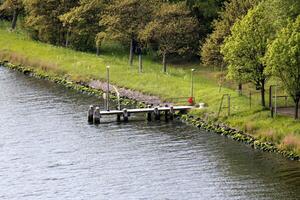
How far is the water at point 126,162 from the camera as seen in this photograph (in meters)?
63.8

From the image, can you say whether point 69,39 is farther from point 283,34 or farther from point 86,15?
point 283,34

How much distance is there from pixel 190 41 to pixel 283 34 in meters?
33.3

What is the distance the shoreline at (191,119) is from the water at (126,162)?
3.51 feet

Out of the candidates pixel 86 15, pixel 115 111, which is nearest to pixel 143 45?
pixel 86 15

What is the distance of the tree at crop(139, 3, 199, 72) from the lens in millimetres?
106769

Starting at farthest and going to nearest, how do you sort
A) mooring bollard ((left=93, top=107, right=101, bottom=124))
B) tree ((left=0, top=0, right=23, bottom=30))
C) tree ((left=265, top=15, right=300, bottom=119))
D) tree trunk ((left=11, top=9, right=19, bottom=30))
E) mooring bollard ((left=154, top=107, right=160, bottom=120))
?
1. tree trunk ((left=11, top=9, right=19, bottom=30))
2. tree ((left=0, top=0, right=23, bottom=30))
3. mooring bollard ((left=154, top=107, right=160, bottom=120))
4. mooring bollard ((left=93, top=107, right=101, bottom=124))
5. tree ((left=265, top=15, right=300, bottom=119))

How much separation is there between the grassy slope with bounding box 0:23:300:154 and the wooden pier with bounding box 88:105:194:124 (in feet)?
9.55

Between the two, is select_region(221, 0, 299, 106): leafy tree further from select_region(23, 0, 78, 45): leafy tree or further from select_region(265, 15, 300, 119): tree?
select_region(23, 0, 78, 45): leafy tree

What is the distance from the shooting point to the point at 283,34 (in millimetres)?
77562

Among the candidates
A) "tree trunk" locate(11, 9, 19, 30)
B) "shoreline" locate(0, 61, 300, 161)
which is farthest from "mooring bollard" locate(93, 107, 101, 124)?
"tree trunk" locate(11, 9, 19, 30)

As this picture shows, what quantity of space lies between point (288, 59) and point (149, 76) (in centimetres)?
3090

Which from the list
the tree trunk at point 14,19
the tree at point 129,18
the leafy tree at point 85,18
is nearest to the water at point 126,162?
the tree at point 129,18

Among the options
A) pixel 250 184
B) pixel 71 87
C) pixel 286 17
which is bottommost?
pixel 250 184

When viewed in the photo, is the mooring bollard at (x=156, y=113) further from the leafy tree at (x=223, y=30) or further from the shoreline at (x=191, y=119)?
the leafy tree at (x=223, y=30)
